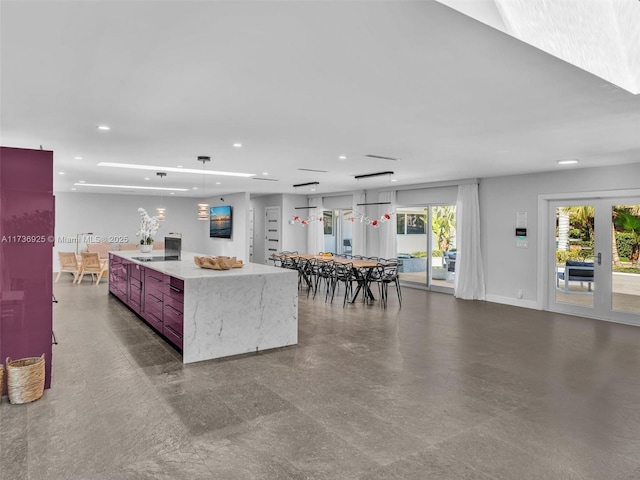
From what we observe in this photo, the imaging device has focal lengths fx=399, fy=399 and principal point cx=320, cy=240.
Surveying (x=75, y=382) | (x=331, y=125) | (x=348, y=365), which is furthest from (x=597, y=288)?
(x=75, y=382)

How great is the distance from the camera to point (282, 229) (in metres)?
12.9

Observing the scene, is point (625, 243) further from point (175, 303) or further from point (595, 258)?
point (175, 303)

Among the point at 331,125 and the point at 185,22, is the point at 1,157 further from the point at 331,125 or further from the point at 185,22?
the point at 331,125

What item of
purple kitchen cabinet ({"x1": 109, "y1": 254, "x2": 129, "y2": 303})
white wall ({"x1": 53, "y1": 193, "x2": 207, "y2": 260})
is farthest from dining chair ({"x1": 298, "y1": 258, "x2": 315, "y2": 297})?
white wall ({"x1": 53, "y1": 193, "x2": 207, "y2": 260})

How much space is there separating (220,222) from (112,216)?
137 inches

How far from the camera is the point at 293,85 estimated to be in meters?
3.04

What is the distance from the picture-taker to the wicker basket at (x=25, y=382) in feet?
10.3

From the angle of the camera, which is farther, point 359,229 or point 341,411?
point 359,229

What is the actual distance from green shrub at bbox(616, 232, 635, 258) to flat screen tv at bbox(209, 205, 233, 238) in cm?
1015

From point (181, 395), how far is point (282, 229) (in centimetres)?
967

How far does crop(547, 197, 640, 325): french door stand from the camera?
6281 mm

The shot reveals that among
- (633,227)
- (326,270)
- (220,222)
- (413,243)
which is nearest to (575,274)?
(633,227)

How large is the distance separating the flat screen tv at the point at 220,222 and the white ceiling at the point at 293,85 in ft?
24.4

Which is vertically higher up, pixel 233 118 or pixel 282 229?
pixel 233 118
